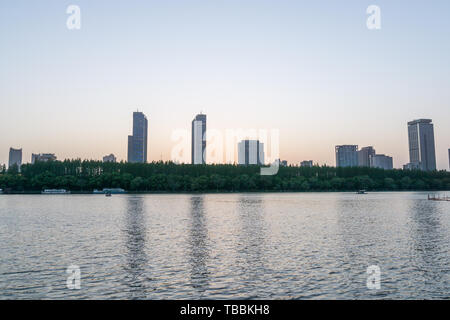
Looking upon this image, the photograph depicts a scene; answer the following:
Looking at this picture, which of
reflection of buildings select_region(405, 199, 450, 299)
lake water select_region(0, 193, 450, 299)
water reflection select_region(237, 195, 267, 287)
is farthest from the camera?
water reflection select_region(237, 195, 267, 287)

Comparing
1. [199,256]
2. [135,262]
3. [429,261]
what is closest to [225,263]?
[199,256]

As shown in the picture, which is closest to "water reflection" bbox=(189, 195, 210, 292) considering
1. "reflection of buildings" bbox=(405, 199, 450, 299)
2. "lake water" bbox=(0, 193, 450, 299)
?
"lake water" bbox=(0, 193, 450, 299)

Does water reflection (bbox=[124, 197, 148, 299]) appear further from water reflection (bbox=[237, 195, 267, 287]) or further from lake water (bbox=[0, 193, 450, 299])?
water reflection (bbox=[237, 195, 267, 287])

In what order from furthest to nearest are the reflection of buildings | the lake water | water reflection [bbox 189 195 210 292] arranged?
1. water reflection [bbox 189 195 210 292]
2. the reflection of buildings
3. the lake water

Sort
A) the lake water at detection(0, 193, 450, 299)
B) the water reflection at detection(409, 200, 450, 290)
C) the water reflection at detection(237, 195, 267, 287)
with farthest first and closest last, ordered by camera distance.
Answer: the water reflection at detection(237, 195, 267, 287) → the water reflection at detection(409, 200, 450, 290) → the lake water at detection(0, 193, 450, 299)

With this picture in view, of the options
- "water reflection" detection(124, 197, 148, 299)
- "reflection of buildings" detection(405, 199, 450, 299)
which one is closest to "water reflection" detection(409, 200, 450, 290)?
"reflection of buildings" detection(405, 199, 450, 299)

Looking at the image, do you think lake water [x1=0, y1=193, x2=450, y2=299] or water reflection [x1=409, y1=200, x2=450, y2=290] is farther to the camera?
water reflection [x1=409, y1=200, x2=450, y2=290]

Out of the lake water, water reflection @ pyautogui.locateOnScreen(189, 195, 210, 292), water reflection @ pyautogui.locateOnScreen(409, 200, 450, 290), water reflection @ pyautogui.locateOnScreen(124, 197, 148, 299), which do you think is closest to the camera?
the lake water

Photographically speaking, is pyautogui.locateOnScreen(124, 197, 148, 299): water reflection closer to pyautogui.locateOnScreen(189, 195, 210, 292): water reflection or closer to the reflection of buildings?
pyautogui.locateOnScreen(189, 195, 210, 292): water reflection

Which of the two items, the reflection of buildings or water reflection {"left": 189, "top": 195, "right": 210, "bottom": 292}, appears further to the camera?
water reflection {"left": 189, "top": 195, "right": 210, "bottom": 292}

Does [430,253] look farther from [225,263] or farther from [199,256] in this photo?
[199,256]
